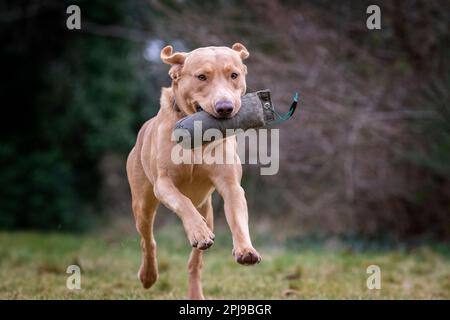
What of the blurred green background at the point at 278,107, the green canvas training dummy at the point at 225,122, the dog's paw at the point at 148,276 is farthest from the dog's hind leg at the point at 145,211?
the blurred green background at the point at 278,107

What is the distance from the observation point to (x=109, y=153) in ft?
46.5

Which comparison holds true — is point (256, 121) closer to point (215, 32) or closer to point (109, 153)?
point (215, 32)

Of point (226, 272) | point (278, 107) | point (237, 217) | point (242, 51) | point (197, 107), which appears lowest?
point (237, 217)

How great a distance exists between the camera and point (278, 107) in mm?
9523

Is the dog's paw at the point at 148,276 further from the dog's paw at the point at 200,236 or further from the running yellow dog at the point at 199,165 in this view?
the dog's paw at the point at 200,236

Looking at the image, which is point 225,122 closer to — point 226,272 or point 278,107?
point 226,272

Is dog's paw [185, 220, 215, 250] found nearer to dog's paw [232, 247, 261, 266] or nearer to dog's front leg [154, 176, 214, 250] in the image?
dog's front leg [154, 176, 214, 250]

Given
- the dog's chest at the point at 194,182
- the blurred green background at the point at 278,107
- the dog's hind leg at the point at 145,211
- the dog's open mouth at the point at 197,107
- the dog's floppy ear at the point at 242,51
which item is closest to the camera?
the dog's open mouth at the point at 197,107

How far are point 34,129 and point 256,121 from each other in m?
9.95

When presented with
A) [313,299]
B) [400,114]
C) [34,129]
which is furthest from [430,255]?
[34,129]

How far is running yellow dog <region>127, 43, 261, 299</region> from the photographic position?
13.4 ft

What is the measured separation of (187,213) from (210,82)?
815 mm

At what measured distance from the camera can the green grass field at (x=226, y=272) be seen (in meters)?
5.77

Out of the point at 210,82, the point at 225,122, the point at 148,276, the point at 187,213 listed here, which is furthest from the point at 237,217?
the point at 148,276
